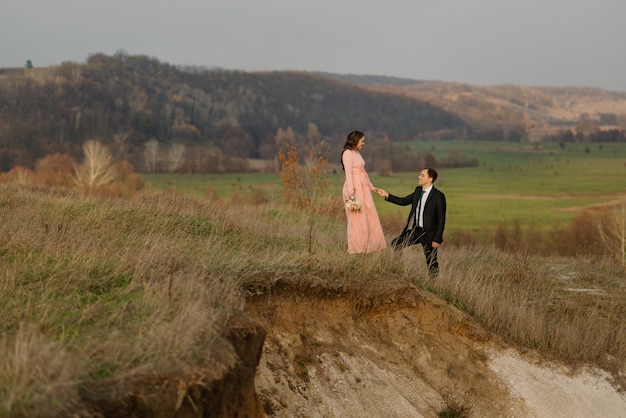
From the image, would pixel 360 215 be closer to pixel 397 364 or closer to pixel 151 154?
pixel 397 364

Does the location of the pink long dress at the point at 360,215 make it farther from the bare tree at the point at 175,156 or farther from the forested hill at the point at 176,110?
the bare tree at the point at 175,156

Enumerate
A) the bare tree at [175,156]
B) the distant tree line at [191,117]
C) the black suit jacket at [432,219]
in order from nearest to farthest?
the black suit jacket at [432,219]
the bare tree at [175,156]
the distant tree line at [191,117]

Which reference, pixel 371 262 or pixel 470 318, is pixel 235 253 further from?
pixel 470 318

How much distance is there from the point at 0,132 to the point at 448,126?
12312 centimetres

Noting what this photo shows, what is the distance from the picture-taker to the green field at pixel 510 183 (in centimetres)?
7569

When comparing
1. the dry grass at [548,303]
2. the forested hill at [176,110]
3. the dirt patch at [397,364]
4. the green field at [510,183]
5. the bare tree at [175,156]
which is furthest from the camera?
the forested hill at [176,110]

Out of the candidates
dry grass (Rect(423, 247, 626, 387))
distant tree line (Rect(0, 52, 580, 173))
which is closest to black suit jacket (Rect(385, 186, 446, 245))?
dry grass (Rect(423, 247, 626, 387))

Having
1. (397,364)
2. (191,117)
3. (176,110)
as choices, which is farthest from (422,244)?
(191,117)

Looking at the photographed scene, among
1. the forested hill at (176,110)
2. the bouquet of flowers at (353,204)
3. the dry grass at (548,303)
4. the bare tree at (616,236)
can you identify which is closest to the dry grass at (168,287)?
the dry grass at (548,303)

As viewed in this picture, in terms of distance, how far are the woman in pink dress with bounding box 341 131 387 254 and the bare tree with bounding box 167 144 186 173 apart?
97493 mm

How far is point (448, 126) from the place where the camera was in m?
195

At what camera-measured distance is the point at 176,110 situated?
143375mm

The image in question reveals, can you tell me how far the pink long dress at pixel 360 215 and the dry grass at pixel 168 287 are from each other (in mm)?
512

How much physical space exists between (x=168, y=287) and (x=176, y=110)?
140282mm
